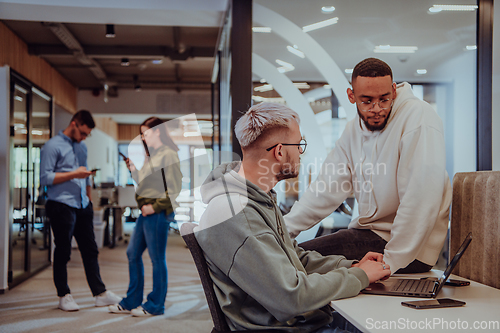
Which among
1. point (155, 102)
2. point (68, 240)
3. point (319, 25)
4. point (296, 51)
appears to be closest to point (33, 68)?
point (68, 240)

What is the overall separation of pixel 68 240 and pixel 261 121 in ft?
8.78

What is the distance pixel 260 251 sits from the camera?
1.05 m

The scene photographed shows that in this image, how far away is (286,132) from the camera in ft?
4.31

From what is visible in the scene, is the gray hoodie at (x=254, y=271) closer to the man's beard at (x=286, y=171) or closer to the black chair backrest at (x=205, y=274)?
the black chair backrest at (x=205, y=274)

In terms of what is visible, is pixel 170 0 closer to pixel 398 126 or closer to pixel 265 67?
pixel 265 67

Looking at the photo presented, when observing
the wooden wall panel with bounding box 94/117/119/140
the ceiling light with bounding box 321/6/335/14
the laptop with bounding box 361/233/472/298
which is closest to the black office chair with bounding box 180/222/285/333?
the laptop with bounding box 361/233/472/298

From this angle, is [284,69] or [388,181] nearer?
[388,181]

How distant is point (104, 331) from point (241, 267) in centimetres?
223

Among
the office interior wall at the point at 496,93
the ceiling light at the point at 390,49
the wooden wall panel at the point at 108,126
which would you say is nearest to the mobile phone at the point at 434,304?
the office interior wall at the point at 496,93

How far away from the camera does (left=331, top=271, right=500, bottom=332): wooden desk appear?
2.94 ft

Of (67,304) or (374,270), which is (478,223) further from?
(67,304)

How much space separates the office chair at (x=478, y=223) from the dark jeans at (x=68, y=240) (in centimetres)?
280

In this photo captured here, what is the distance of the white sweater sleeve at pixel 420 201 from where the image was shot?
1.48 metres

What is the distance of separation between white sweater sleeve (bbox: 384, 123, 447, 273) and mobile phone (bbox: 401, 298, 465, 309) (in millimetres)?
385
